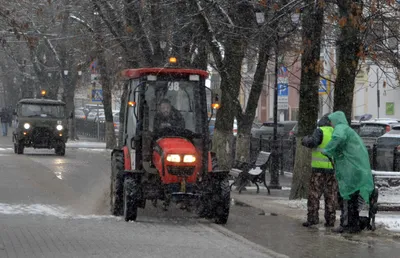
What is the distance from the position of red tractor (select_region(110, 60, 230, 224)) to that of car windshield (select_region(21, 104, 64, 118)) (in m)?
20.0

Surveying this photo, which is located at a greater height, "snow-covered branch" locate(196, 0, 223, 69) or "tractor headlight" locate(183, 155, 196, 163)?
"snow-covered branch" locate(196, 0, 223, 69)

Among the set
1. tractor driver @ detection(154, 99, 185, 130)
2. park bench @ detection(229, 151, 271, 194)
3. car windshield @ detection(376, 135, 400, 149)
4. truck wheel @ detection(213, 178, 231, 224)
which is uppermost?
tractor driver @ detection(154, 99, 185, 130)

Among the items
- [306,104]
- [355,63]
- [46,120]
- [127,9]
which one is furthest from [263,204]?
[46,120]

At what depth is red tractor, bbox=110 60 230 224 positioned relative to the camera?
47.1ft

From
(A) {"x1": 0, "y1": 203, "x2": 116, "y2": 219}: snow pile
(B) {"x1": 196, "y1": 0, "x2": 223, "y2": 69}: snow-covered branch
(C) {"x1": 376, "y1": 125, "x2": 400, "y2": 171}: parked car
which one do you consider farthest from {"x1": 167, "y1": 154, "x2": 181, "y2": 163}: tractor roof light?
(C) {"x1": 376, "y1": 125, "x2": 400, "y2": 171}: parked car

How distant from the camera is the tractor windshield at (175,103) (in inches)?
599

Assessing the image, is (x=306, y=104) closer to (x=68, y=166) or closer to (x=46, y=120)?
(x=68, y=166)

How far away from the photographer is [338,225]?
14.5 meters

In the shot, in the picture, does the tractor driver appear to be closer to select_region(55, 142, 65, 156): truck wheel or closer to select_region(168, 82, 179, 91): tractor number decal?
select_region(168, 82, 179, 91): tractor number decal

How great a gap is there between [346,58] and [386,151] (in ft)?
26.6

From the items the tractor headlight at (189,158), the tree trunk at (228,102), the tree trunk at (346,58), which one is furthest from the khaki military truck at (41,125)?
the tractor headlight at (189,158)

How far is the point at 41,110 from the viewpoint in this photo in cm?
3553

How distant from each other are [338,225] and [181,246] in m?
3.84

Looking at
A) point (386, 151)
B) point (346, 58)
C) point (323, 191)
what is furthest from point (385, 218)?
point (386, 151)
